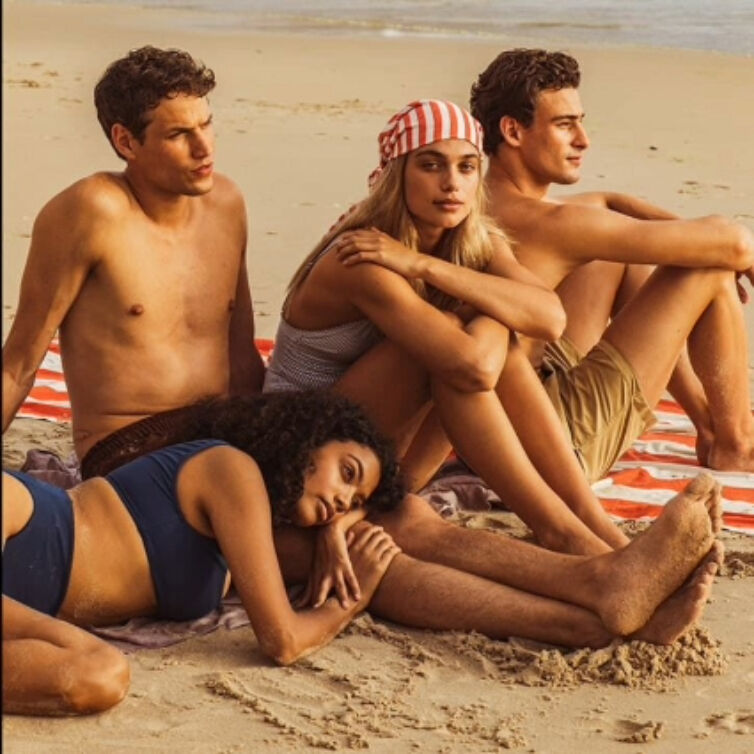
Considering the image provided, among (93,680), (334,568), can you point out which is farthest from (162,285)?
(93,680)

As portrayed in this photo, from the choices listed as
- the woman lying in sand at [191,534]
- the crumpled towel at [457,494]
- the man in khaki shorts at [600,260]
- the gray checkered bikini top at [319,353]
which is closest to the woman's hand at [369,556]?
the woman lying in sand at [191,534]

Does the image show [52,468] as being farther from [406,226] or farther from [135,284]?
[406,226]

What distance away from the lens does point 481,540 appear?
3752 millimetres

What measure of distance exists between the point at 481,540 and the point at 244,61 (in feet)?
40.1

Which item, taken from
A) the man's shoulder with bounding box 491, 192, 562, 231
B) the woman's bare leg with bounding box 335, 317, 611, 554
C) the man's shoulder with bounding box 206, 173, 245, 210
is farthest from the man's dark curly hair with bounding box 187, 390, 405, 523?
the man's shoulder with bounding box 491, 192, 562, 231

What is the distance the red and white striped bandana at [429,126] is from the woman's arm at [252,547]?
1089mm

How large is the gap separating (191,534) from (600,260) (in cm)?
183

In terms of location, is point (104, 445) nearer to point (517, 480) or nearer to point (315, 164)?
point (517, 480)

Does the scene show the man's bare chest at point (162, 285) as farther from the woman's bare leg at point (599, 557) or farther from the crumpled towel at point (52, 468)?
the woman's bare leg at point (599, 557)

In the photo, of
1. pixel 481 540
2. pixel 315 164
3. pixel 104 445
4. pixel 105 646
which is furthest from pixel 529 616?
pixel 315 164

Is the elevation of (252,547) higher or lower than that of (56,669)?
higher

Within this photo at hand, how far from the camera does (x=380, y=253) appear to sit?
4113 millimetres

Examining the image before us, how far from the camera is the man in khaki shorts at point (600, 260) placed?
15.2 feet

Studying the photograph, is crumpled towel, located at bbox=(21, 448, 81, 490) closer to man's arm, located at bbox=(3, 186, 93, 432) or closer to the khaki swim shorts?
man's arm, located at bbox=(3, 186, 93, 432)
